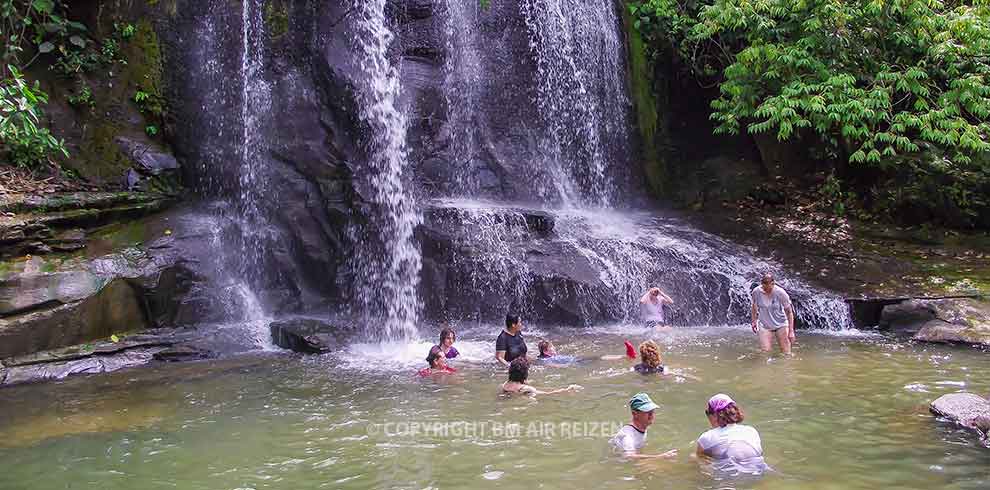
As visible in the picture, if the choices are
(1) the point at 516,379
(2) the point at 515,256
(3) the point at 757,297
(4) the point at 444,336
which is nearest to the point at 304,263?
(2) the point at 515,256

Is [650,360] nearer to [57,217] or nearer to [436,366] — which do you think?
[436,366]

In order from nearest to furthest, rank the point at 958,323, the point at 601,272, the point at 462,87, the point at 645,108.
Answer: the point at 958,323 < the point at 601,272 < the point at 462,87 < the point at 645,108

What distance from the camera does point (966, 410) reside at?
601 cm

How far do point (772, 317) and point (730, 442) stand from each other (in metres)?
4.97

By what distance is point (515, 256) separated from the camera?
42.0ft

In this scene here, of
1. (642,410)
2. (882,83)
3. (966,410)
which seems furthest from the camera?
(882,83)

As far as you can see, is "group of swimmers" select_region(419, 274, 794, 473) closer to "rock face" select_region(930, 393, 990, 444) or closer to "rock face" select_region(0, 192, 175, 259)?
"rock face" select_region(930, 393, 990, 444)

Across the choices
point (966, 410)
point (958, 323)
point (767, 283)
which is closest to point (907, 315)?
point (958, 323)

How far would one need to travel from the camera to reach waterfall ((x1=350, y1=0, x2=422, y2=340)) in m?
13.0

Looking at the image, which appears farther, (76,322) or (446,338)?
(76,322)

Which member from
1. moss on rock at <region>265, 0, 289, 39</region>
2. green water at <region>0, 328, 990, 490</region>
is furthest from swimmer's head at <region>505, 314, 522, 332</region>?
moss on rock at <region>265, 0, 289, 39</region>

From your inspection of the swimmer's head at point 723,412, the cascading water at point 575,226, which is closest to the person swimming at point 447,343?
the cascading water at point 575,226

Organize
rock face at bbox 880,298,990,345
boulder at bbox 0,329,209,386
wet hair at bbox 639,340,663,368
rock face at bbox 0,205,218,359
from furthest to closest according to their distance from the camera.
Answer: rock face at bbox 0,205,218,359
rock face at bbox 880,298,990,345
boulder at bbox 0,329,209,386
wet hair at bbox 639,340,663,368

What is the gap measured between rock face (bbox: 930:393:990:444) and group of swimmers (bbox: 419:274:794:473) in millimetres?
1707
